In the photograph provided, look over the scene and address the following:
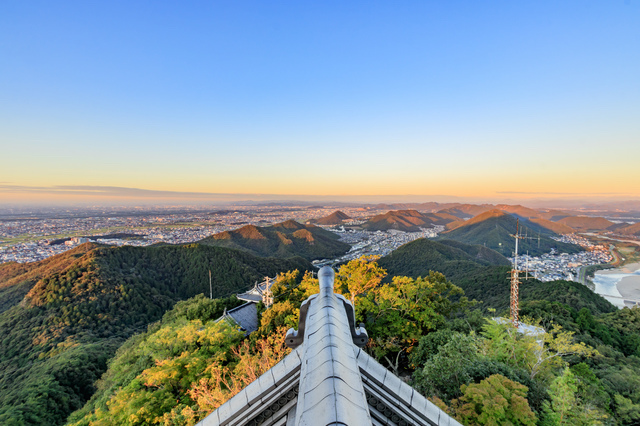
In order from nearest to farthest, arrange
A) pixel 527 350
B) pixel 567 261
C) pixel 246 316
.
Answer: pixel 527 350
pixel 246 316
pixel 567 261

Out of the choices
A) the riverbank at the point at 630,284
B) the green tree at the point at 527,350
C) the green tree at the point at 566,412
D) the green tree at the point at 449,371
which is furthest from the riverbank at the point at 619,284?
the green tree at the point at 449,371

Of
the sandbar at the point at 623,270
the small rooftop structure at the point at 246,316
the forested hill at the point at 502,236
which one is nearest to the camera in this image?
the small rooftop structure at the point at 246,316

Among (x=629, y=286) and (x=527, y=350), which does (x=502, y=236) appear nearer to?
(x=629, y=286)

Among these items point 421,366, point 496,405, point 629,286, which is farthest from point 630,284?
point 496,405

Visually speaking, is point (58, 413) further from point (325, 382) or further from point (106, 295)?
point (325, 382)

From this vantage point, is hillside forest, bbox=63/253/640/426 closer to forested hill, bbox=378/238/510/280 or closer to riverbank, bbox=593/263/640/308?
forested hill, bbox=378/238/510/280

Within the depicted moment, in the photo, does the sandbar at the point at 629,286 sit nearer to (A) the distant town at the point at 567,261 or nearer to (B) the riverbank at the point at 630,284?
(B) the riverbank at the point at 630,284
